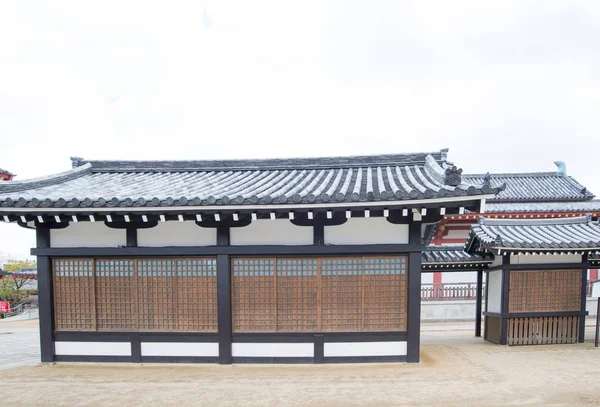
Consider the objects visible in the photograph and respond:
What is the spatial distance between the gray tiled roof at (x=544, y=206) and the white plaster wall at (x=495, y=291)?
9.36 meters

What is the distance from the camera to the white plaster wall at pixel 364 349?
8.21 meters

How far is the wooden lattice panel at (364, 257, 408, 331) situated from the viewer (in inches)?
325

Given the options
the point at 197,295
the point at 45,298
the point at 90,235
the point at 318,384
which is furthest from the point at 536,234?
the point at 45,298

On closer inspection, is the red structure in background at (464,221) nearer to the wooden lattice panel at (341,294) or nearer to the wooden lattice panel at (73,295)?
the wooden lattice panel at (341,294)

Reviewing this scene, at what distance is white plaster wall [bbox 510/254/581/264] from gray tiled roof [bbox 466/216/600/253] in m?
0.57

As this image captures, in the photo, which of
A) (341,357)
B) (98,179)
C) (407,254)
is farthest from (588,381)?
(98,179)

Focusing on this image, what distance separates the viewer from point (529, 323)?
34.4 ft

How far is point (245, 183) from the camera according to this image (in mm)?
9539

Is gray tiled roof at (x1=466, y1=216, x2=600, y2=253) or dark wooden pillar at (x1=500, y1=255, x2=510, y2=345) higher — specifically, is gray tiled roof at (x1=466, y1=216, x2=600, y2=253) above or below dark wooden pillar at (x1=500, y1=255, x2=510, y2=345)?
above

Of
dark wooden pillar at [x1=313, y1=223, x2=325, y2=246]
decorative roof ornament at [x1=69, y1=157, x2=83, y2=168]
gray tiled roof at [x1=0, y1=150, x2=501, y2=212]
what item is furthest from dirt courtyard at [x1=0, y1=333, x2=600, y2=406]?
decorative roof ornament at [x1=69, y1=157, x2=83, y2=168]

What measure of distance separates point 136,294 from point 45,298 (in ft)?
7.49

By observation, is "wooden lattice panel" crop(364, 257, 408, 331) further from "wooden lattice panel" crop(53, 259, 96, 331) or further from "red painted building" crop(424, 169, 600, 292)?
"red painted building" crop(424, 169, 600, 292)

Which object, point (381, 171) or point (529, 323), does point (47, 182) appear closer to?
point (381, 171)

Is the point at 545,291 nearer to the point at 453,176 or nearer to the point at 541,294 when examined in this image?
the point at 541,294
